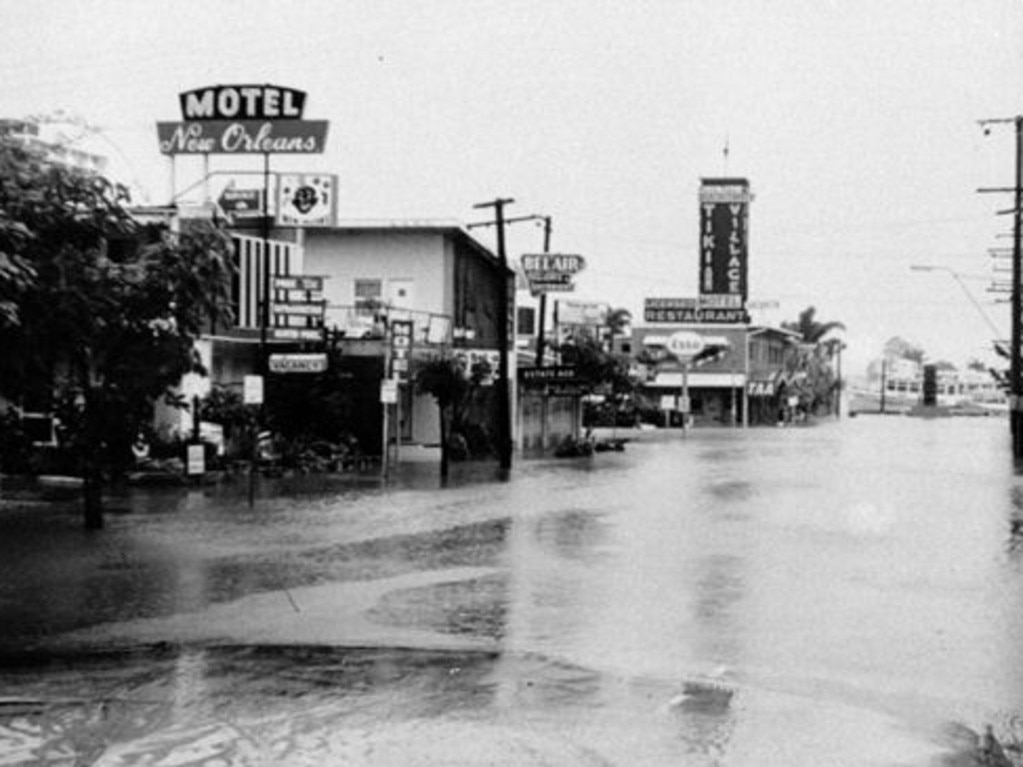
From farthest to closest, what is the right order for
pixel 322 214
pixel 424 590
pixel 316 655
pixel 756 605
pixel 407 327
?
pixel 322 214, pixel 407 327, pixel 424 590, pixel 756 605, pixel 316 655

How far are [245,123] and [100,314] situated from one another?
20.0 metres

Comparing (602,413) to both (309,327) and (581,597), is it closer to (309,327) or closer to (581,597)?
(309,327)

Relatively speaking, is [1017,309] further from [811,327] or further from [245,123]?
[811,327]

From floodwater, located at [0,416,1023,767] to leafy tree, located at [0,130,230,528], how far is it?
1.82 meters

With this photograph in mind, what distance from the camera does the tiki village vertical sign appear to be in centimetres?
3716

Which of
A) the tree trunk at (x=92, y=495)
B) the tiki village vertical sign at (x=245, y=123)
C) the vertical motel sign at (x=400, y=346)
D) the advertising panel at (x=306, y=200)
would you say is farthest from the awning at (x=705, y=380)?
the tree trunk at (x=92, y=495)

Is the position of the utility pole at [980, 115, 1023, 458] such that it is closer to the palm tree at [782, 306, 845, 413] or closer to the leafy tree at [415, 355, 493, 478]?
the leafy tree at [415, 355, 493, 478]

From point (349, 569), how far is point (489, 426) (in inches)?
1197

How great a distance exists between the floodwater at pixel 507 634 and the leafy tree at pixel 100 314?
182cm

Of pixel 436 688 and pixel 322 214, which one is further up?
pixel 322 214

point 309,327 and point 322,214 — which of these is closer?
point 309,327

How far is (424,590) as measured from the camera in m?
14.7

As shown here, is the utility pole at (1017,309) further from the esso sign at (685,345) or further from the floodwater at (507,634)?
the esso sign at (685,345)

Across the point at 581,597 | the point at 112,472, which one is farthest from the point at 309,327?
the point at 581,597
